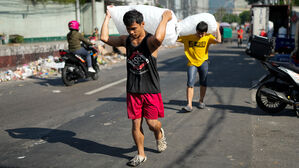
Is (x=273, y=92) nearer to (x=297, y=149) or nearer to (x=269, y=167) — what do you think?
(x=297, y=149)

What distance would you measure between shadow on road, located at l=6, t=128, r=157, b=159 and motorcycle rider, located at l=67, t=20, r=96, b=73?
521 centimetres

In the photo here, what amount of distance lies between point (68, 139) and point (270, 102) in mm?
3857

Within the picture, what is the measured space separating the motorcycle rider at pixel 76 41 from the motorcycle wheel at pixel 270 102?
223 inches

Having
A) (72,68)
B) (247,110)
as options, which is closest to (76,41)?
(72,68)

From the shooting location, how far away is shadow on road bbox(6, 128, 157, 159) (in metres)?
4.96

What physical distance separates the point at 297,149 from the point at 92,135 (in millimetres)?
2948

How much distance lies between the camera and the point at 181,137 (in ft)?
18.3

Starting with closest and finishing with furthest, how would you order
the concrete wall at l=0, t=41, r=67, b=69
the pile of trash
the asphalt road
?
the asphalt road < the pile of trash < the concrete wall at l=0, t=41, r=67, b=69

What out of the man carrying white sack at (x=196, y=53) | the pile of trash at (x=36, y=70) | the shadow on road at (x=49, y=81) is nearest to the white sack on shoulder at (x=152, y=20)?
the man carrying white sack at (x=196, y=53)

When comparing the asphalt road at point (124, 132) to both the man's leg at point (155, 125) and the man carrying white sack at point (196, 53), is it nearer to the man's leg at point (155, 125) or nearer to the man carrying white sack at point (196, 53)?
the man's leg at point (155, 125)

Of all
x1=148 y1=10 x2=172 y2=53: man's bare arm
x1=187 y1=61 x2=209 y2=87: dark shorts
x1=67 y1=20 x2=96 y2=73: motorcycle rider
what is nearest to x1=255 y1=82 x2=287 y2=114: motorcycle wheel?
x1=187 y1=61 x2=209 y2=87: dark shorts

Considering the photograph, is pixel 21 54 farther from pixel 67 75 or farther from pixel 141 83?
pixel 141 83

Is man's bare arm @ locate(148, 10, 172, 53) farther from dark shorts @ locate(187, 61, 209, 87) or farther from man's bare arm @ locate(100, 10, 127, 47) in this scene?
dark shorts @ locate(187, 61, 209, 87)

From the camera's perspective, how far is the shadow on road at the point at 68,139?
16.3 ft
